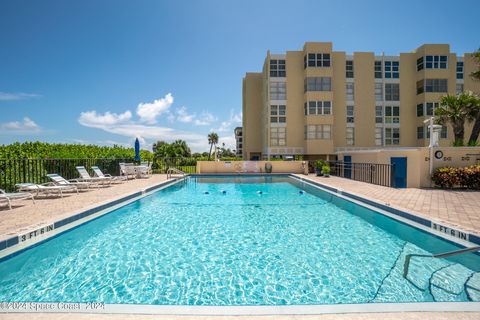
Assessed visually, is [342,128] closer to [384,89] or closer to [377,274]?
[384,89]

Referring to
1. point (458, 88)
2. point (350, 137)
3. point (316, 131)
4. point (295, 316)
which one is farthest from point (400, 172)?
point (458, 88)

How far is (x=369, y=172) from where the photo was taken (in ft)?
48.0

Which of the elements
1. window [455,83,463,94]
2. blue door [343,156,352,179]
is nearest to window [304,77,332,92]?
blue door [343,156,352,179]

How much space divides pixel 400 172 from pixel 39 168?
58.8ft

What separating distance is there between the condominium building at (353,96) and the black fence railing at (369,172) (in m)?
7.57

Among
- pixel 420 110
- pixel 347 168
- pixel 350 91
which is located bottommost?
pixel 347 168

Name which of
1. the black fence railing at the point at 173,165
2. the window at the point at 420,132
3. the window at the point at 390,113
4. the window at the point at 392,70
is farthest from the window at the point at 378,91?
the black fence railing at the point at 173,165

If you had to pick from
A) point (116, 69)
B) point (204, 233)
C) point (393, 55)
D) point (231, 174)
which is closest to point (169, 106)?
point (116, 69)

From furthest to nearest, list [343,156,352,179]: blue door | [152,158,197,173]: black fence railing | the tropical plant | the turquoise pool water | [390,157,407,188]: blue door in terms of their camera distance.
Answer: the tropical plant, [152,158,197,173]: black fence railing, [343,156,352,179]: blue door, [390,157,407,188]: blue door, the turquoise pool water

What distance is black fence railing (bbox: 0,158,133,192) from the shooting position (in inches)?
369

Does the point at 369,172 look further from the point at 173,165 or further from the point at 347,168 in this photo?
the point at 173,165

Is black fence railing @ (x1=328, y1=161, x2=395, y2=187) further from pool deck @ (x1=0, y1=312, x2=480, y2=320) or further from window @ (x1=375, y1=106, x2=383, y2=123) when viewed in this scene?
window @ (x1=375, y1=106, x2=383, y2=123)

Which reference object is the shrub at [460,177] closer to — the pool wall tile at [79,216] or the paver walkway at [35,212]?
the pool wall tile at [79,216]

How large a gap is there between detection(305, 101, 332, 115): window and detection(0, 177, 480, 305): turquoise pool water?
65.8 feet
